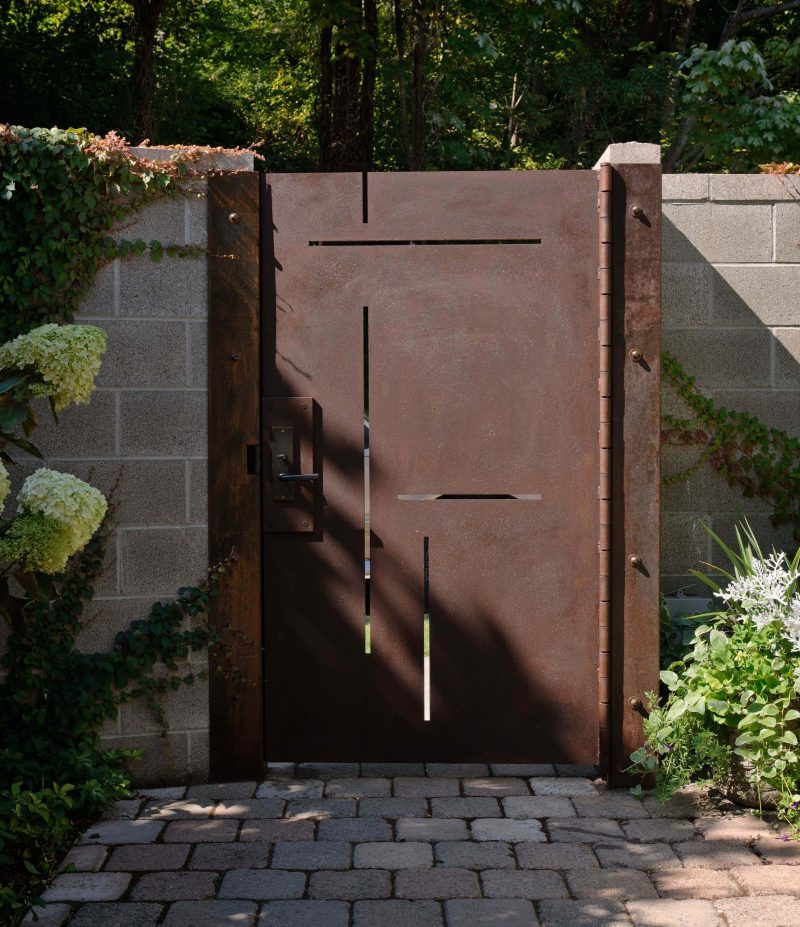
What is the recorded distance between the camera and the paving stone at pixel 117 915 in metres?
2.87

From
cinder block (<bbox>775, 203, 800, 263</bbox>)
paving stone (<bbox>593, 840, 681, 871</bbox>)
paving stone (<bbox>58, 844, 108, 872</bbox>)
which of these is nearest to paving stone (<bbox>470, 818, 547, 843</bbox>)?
paving stone (<bbox>593, 840, 681, 871</bbox>)

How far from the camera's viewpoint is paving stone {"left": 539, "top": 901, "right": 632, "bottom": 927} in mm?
2867

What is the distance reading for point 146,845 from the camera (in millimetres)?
3367

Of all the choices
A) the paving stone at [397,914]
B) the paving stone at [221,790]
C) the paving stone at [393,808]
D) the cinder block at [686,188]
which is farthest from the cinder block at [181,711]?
the cinder block at [686,188]

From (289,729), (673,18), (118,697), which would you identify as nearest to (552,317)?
(289,729)

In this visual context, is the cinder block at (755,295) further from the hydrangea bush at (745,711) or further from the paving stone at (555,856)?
the paving stone at (555,856)

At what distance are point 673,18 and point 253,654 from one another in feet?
44.9

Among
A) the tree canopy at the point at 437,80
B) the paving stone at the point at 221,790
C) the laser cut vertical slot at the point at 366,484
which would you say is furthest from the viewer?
the tree canopy at the point at 437,80

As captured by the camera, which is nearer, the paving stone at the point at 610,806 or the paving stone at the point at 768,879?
the paving stone at the point at 768,879

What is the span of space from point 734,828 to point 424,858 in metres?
1.03

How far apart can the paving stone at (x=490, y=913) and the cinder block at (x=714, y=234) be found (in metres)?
2.52

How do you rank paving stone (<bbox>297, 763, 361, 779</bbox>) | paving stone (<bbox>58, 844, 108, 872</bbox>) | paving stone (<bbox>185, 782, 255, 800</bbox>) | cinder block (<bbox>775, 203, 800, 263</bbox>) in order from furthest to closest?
cinder block (<bbox>775, 203, 800, 263</bbox>) → paving stone (<bbox>297, 763, 361, 779</bbox>) → paving stone (<bbox>185, 782, 255, 800</bbox>) → paving stone (<bbox>58, 844, 108, 872</bbox>)

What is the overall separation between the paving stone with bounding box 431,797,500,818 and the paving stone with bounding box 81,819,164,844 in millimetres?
909

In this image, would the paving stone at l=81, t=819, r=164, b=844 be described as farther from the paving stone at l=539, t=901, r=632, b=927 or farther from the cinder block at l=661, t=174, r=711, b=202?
the cinder block at l=661, t=174, r=711, b=202
